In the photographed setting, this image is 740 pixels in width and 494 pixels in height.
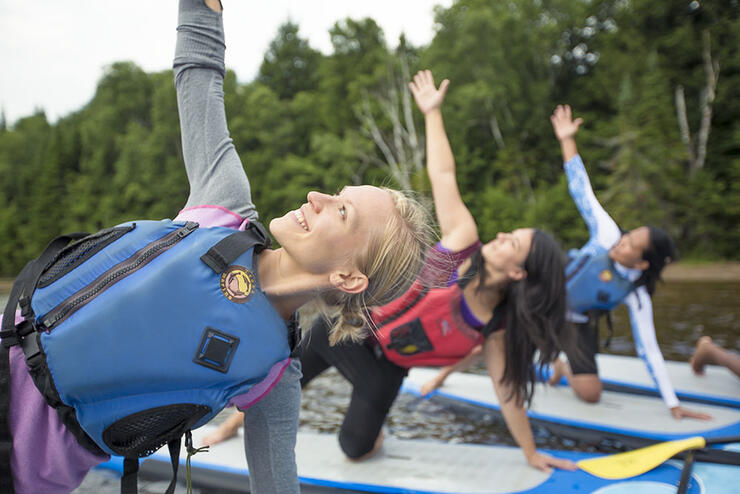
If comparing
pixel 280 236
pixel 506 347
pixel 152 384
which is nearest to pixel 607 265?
pixel 506 347

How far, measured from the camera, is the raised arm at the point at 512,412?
9.59ft

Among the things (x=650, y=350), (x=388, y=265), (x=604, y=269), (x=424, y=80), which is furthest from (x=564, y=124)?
(x=388, y=265)

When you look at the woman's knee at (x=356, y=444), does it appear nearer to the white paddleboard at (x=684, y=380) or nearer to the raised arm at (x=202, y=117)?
the raised arm at (x=202, y=117)

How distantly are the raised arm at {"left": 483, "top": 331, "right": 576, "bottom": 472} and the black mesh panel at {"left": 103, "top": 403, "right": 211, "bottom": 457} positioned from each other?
1.97m

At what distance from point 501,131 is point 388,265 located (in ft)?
77.3

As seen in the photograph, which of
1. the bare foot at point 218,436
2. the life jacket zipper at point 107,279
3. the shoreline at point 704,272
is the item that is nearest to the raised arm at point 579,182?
the bare foot at point 218,436

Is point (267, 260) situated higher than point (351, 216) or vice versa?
point (351, 216)

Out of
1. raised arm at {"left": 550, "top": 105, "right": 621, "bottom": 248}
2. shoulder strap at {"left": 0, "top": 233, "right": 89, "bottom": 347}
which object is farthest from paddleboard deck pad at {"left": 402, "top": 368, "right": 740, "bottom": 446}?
shoulder strap at {"left": 0, "top": 233, "right": 89, "bottom": 347}

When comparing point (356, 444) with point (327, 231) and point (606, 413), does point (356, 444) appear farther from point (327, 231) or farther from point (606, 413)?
point (606, 413)

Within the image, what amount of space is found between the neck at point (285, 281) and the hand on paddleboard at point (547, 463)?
2172 millimetres

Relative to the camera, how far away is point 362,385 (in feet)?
10.7

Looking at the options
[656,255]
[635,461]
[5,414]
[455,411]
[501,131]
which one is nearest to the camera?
[5,414]

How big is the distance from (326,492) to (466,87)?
21.2 m

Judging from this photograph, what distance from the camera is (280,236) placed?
146cm
